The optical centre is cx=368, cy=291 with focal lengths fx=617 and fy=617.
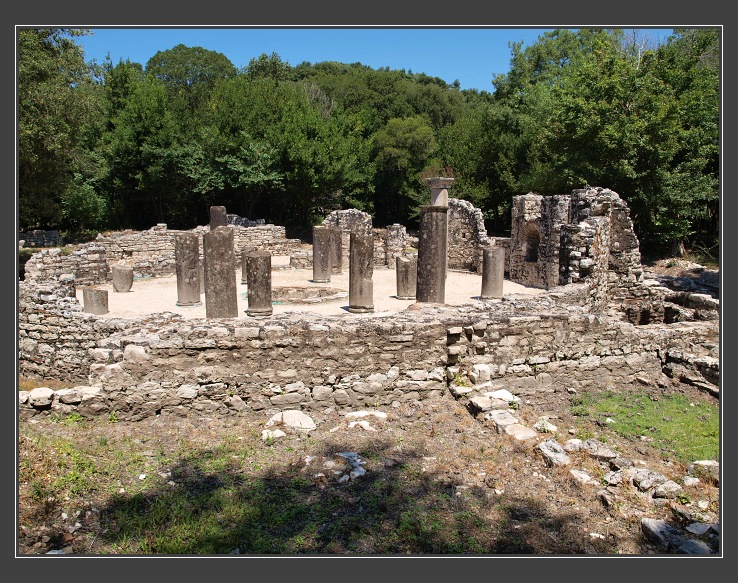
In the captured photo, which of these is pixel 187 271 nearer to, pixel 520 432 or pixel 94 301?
pixel 94 301

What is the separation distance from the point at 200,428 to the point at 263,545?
343cm

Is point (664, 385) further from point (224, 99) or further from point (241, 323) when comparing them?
point (224, 99)

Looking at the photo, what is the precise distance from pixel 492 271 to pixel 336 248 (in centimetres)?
848

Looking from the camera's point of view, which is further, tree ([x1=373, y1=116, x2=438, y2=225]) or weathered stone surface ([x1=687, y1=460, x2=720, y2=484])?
tree ([x1=373, y1=116, x2=438, y2=225])

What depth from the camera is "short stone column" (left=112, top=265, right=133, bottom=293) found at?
800 inches

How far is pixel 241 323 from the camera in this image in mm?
9711

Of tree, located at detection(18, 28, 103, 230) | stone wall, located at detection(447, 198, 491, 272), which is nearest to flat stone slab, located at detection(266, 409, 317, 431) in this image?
tree, located at detection(18, 28, 103, 230)

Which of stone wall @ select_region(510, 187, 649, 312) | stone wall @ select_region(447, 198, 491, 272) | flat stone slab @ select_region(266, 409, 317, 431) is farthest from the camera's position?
stone wall @ select_region(447, 198, 491, 272)

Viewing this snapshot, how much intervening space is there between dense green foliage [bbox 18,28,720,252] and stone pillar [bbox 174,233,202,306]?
6485mm

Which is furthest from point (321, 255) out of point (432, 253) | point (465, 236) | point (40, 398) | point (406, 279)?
point (40, 398)

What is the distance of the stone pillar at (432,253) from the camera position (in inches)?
647

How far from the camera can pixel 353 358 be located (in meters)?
9.86

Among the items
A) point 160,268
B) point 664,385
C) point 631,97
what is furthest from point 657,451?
point 631,97

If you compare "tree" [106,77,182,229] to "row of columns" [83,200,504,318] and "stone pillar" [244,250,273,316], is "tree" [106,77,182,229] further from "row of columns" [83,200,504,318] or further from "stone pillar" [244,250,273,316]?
"stone pillar" [244,250,273,316]
